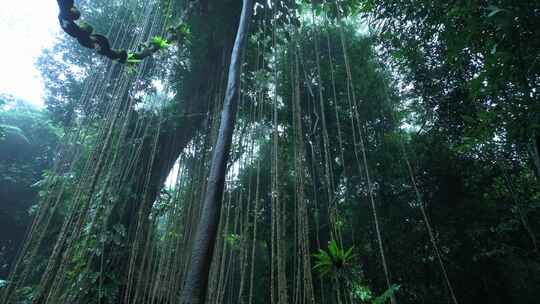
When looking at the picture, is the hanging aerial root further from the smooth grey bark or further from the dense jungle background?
the smooth grey bark

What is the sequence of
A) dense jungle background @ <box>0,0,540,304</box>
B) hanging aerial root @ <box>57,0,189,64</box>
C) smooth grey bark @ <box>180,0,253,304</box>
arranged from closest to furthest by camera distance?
smooth grey bark @ <box>180,0,253,304</box> < hanging aerial root @ <box>57,0,189,64</box> < dense jungle background @ <box>0,0,540,304</box>

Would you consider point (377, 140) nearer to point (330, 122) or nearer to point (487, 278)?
point (330, 122)

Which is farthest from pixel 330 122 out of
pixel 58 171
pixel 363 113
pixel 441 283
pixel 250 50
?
pixel 58 171

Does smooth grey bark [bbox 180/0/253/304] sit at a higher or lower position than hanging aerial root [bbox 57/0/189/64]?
lower

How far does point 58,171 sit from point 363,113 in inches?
165

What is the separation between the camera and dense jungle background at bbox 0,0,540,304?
193 centimetres

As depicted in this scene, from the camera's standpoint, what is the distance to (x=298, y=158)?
2273 millimetres

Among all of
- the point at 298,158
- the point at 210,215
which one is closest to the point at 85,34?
the point at 210,215

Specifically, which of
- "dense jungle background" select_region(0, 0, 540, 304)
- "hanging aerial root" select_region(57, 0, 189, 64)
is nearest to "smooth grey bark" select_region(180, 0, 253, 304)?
"dense jungle background" select_region(0, 0, 540, 304)

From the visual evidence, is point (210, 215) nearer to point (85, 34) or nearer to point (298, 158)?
point (85, 34)

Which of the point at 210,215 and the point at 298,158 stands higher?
the point at 298,158

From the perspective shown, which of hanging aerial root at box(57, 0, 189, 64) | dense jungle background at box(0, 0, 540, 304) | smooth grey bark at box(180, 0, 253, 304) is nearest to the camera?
smooth grey bark at box(180, 0, 253, 304)

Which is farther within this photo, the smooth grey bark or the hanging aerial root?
the hanging aerial root

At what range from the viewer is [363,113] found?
4895 mm
